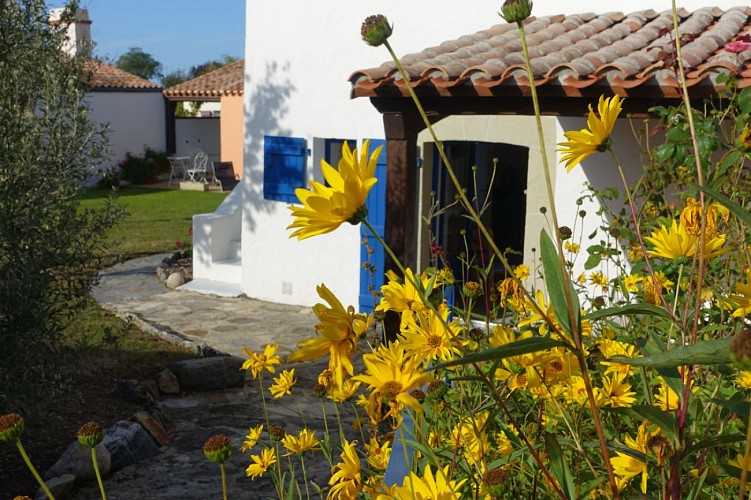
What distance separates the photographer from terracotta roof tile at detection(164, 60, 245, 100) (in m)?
22.1

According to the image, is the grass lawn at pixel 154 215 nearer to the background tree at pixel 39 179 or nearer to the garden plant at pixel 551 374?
the background tree at pixel 39 179

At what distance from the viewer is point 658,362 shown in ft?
3.19

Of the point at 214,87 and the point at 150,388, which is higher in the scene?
the point at 214,87

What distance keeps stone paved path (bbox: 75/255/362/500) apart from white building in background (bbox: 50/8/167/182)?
39.6 ft

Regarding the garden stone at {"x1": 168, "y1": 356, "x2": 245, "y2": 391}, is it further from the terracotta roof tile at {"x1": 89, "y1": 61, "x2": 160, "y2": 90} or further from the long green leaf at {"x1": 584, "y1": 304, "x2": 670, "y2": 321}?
the terracotta roof tile at {"x1": 89, "y1": 61, "x2": 160, "y2": 90}

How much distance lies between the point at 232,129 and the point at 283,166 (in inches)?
569

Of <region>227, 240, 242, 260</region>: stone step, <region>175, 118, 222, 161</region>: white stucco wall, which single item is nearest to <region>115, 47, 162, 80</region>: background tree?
<region>175, 118, 222, 161</region>: white stucco wall

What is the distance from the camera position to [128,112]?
2353cm

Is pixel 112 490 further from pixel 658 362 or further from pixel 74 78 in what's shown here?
pixel 658 362

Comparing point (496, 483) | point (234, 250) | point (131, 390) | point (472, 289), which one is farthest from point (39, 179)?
point (234, 250)

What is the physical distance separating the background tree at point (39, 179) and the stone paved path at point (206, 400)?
3.59 feet

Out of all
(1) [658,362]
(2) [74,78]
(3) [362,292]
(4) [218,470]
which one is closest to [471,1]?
(3) [362,292]

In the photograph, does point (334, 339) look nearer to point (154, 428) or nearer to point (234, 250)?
point (154, 428)

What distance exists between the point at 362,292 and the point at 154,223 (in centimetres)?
808
